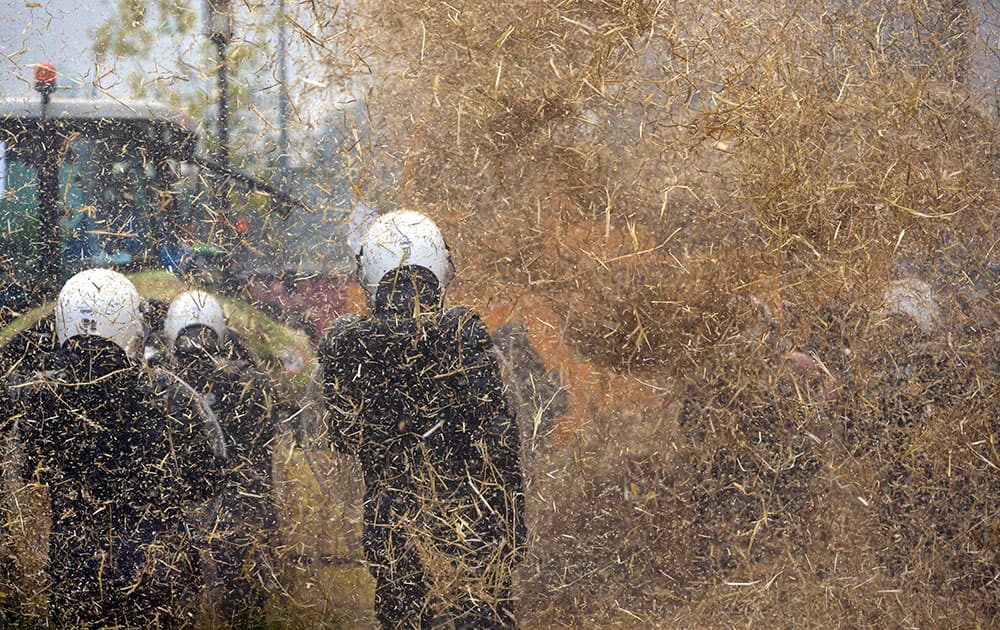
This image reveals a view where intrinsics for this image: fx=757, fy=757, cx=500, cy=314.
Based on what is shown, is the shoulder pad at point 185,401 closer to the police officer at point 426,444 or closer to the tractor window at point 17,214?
the police officer at point 426,444

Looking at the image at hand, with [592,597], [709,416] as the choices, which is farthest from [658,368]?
[592,597]

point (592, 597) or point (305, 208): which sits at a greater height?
point (305, 208)

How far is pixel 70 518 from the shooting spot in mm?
2727

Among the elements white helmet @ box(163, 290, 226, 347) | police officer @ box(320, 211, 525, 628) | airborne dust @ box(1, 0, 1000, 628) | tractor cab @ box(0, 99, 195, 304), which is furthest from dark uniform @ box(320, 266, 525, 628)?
tractor cab @ box(0, 99, 195, 304)

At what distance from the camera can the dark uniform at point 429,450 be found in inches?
106

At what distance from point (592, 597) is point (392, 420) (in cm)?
100

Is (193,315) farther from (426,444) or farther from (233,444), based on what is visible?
(426,444)

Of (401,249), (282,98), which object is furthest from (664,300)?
(282,98)

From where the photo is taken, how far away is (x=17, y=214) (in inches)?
Answer: 113

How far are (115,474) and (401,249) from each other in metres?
1.32

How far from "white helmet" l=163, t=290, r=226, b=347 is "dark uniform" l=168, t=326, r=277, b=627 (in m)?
0.03

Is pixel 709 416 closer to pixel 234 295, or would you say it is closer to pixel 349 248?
pixel 349 248

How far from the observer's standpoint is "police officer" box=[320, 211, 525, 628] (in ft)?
8.84

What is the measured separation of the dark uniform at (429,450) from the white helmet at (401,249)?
0.06 metres
